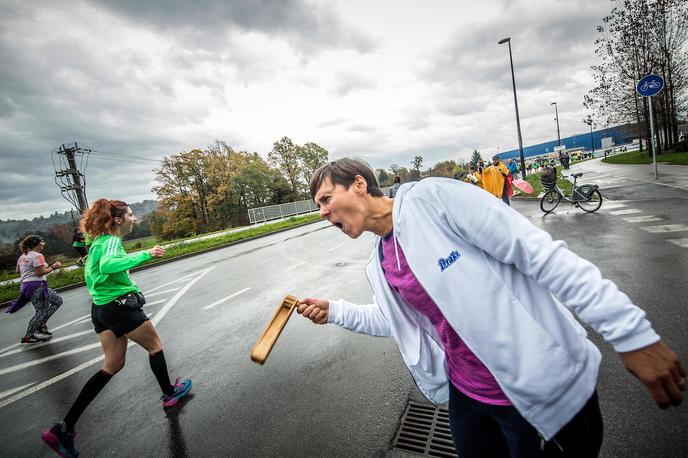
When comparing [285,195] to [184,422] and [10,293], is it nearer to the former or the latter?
[10,293]

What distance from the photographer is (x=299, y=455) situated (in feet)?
7.68

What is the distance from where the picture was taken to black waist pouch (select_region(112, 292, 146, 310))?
290 cm

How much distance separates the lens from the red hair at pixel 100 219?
2852 millimetres

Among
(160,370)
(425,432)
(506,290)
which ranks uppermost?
(506,290)

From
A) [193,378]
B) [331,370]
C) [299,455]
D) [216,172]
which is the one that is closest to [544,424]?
[299,455]

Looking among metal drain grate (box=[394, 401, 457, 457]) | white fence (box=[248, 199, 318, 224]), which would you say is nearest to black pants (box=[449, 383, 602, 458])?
metal drain grate (box=[394, 401, 457, 457])

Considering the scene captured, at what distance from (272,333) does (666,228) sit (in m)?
8.81

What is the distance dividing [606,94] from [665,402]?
3483cm

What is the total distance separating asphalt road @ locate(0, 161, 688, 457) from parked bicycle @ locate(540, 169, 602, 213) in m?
2.44

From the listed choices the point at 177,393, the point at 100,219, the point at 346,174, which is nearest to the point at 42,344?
the point at 177,393

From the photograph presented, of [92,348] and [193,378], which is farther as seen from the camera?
[92,348]

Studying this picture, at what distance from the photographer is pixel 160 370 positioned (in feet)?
10.5

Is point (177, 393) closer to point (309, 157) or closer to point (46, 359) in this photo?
point (46, 359)

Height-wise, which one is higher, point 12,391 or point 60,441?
point 60,441
